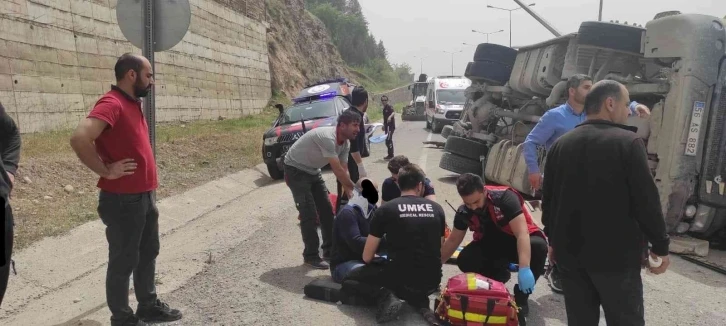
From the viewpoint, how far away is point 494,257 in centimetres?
474

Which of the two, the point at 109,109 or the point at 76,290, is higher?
the point at 109,109

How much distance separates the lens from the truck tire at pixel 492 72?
11.1 metres

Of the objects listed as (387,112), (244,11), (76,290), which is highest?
(244,11)

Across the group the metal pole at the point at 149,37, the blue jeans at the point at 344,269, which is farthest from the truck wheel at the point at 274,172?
the blue jeans at the point at 344,269

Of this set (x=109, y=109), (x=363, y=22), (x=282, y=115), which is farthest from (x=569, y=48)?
(x=363, y=22)

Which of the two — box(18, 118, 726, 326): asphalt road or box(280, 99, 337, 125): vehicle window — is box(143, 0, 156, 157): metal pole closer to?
box(18, 118, 726, 326): asphalt road

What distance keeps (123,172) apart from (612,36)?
608cm

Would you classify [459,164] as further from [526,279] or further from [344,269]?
[526,279]

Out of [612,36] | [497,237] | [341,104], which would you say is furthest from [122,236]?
[341,104]

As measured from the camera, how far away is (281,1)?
124 ft

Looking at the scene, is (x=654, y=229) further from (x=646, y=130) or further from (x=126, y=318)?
(x=646, y=130)

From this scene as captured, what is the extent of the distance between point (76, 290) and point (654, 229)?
15.2ft

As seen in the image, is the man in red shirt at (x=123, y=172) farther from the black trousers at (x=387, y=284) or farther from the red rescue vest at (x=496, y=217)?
the red rescue vest at (x=496, y=217)

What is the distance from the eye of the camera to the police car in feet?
40.1
